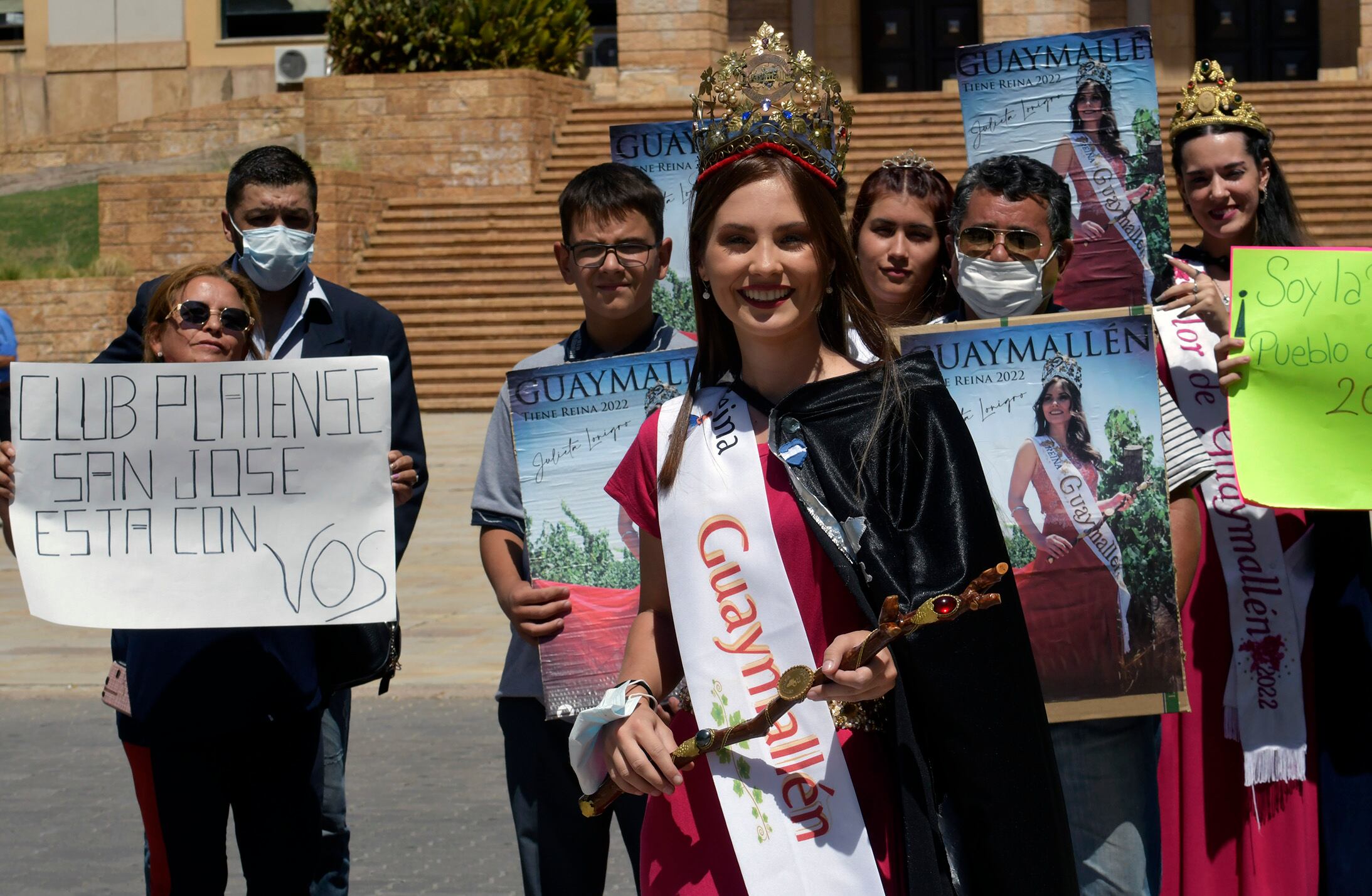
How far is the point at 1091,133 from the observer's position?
16.0 feet

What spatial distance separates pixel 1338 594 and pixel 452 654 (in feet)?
18.9

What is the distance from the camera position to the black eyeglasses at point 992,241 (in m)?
4.01

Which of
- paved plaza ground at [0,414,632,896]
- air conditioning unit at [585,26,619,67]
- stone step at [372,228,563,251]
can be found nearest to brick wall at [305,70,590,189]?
stone step at [372,228,563,251]

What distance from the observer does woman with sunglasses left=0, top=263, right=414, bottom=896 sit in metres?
3.93

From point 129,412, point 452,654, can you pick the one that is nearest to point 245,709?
point 129,412

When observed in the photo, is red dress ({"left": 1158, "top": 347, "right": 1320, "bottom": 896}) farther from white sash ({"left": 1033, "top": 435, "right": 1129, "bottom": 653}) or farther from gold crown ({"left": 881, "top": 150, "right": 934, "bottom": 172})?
gold crown ({"left": 881, "top": 150, "right": 934, "bottom": 172})

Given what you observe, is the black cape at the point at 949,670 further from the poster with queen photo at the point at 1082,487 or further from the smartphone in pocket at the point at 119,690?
the smartphone in pocket at the point at 119,690

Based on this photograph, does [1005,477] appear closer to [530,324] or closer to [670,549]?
[670,549]

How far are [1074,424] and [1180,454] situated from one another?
28 cm

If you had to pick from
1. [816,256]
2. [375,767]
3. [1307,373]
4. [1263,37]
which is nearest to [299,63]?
[1263,37]

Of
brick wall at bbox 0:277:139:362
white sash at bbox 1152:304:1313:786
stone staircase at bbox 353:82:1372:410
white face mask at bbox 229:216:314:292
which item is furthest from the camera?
brick wall at bbox 0:277:139:362

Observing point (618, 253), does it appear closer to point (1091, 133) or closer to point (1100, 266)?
point (1100, 266)

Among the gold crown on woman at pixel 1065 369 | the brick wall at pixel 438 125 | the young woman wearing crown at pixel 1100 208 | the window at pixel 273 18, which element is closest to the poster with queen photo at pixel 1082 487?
the gold crown on woman at pixel 1065 369

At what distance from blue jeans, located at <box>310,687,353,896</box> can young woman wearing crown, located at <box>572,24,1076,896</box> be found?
206 centimetres
